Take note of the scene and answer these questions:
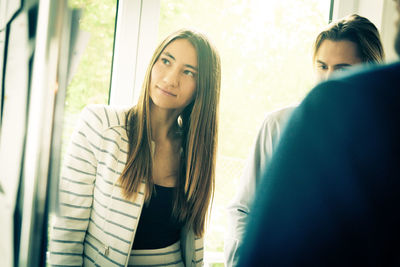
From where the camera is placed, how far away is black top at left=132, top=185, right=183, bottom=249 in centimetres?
108

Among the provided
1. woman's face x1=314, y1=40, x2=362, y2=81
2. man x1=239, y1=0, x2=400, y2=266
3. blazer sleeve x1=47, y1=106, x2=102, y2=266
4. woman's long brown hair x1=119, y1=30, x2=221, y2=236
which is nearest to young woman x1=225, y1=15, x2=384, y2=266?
woman's face x1=314, y1=40, x2=362, y2=81

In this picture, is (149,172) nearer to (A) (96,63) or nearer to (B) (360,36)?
(A) (96,63)

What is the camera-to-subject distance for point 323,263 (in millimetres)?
265

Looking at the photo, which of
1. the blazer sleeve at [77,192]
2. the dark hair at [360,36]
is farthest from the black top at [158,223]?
the dark hair at [360,36]

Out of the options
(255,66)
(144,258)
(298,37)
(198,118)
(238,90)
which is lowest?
(144,258)

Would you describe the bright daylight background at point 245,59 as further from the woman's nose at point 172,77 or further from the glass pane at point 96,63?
the woman's nose at point 172,77

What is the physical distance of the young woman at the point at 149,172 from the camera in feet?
3.30

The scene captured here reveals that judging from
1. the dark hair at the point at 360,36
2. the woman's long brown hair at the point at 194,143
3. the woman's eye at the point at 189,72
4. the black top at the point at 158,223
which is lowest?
the black top at the point at 158,223

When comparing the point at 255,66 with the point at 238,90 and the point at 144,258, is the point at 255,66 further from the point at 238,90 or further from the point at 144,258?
the point at 144,258

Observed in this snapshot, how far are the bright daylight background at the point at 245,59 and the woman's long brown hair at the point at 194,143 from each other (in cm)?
22

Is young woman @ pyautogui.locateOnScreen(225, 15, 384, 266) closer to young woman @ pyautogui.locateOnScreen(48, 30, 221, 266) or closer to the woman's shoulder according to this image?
young woman @ pyautogui.locateOnScreen(48, 30, 221, 266)

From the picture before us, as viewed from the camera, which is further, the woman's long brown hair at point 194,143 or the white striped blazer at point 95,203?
the woman's long brown hair at point 194,143

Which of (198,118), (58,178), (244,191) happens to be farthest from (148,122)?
(58,178)

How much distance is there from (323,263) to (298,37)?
1.46 meters
